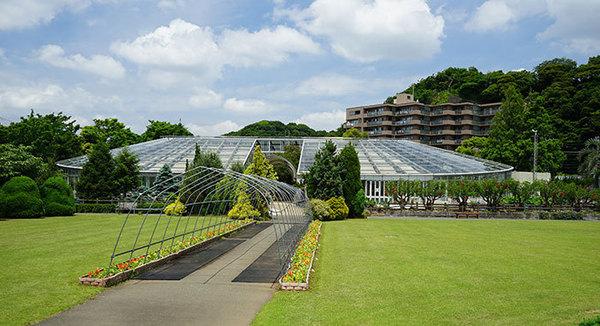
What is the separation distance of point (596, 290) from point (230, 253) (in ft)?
34.2

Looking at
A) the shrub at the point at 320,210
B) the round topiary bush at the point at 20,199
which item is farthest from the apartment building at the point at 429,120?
the round topiary bush at the point at 20,199

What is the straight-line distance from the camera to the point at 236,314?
8562 mm

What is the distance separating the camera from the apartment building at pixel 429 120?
3091 inches

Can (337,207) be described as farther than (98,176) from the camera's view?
No

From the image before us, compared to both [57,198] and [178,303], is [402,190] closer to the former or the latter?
[57,198]

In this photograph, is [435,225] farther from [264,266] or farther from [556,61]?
[556,61]

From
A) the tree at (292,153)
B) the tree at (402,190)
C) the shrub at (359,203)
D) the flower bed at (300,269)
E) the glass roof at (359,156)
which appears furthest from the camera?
the tree at (292,153)

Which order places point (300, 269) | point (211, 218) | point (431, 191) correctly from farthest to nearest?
point (431, 191)
point (211, 218)
point (300, 269)

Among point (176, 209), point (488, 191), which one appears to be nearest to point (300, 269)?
point (176, 209)

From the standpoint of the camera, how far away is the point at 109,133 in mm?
59062

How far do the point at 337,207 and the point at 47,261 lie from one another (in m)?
18.6

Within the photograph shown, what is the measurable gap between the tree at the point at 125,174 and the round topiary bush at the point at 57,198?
168 inches

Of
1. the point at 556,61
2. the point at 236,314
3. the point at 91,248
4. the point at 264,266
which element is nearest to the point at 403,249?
the point at 264,266

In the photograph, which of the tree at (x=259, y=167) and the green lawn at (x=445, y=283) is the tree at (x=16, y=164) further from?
the green lawn at (x=445, y=283)
